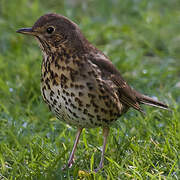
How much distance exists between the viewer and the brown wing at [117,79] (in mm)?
4617

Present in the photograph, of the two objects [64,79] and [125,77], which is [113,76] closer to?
[64,79]

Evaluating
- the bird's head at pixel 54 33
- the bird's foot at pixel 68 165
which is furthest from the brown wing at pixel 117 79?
the bird's foot at pixel 68 165

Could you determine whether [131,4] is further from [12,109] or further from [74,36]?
[74,36]

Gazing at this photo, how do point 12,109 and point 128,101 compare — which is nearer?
point 128,101

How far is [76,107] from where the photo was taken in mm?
4336

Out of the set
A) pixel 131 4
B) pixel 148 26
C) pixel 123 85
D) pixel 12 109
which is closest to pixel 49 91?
pixel 123 85

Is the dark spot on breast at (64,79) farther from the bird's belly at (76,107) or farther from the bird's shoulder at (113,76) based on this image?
the bird's shoulder at (113,76)

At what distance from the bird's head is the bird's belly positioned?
41cm

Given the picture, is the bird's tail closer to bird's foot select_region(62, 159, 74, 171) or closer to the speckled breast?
the speckled breast

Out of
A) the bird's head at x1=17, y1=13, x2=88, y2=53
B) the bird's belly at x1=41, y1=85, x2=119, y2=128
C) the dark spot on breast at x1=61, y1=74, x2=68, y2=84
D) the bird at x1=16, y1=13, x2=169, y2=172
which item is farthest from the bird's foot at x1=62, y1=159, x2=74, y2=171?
the bird's head at x1=17, y1=13, x2=88, y2=53

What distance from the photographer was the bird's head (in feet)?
14.8

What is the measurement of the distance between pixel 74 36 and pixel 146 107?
1.58 metres

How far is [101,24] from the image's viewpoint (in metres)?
8.19

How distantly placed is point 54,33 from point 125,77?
2.21m
